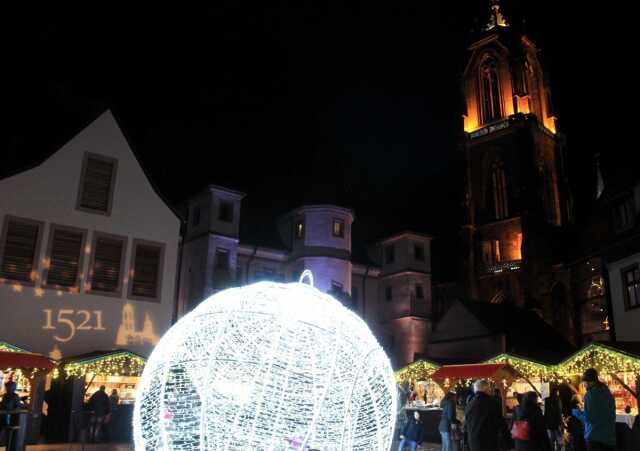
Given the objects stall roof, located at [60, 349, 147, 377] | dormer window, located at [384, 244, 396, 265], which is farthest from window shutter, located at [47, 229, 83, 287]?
dormer window, located at [384, 244, 396, 265]

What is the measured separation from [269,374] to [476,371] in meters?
17.4

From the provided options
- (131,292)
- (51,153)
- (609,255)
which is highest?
(51,153)

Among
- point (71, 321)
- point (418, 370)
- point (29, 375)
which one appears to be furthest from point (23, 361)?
point (418, 370)

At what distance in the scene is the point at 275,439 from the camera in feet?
23.6

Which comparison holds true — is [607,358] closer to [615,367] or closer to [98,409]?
[615,367]

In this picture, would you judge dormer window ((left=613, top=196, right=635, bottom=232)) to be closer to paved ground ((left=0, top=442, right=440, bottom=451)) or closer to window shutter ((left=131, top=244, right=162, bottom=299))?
paved ground ((left=0, top=442, right=440, bottom=451))

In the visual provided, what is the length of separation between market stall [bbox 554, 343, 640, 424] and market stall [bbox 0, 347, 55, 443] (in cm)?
1751

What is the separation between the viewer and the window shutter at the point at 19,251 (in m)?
20.2

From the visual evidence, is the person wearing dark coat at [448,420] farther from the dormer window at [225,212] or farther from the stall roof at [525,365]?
the dormer window at [225,212]

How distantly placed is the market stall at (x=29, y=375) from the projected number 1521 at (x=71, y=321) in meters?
1.79

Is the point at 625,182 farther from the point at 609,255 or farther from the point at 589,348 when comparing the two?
the point at 589,348

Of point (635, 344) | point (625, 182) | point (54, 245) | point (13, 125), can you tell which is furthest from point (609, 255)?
point (13, 125)

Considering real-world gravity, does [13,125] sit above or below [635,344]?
above

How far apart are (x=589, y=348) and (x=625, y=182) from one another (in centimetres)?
958
